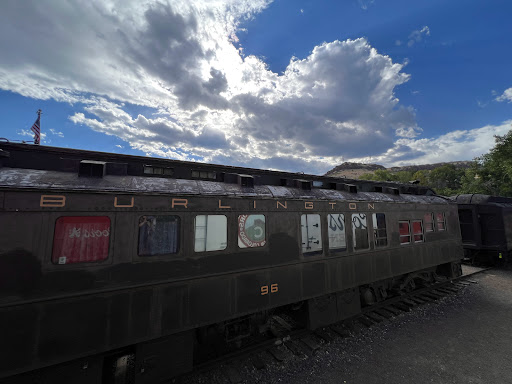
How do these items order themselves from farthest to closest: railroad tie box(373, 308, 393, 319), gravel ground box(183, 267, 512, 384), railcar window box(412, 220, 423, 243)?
railcar window box(412, 220, 423, 243) < railroad tie box(373, 308, 393, 319) < gravel ground box(183, 267, 512, 384)

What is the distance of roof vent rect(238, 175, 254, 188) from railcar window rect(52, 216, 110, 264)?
8.53 feet

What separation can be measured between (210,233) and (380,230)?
548cm

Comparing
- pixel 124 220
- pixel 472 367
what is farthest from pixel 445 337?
pixel 124 220

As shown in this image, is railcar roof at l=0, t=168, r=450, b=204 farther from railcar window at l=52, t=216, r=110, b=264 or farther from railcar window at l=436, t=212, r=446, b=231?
railcar window at l=436, t=212, r=446, b=231

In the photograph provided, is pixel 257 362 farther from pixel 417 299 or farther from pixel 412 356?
pixel 417 299

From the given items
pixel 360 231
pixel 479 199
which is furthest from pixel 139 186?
pixel 479 199

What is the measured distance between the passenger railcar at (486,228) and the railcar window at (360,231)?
429 inches

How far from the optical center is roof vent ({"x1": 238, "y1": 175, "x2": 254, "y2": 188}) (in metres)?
5.04

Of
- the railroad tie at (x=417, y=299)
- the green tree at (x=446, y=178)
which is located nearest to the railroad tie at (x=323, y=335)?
the railroad tie at (x=417, y=299)

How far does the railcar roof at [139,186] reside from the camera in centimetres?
311

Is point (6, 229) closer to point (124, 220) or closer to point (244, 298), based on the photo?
point (124, 220)

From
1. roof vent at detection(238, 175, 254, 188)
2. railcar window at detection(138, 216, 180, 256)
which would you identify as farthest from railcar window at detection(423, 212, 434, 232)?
railcar window at detection(138, 216, 180, 256)

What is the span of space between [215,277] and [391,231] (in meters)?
5.93

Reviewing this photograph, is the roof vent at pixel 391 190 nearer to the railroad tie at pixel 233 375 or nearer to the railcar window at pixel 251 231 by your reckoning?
the railcar window at pixel 251 231
